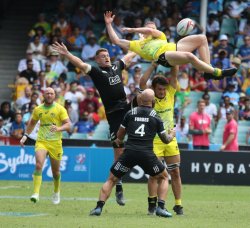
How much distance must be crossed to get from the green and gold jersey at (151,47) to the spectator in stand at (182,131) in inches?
397

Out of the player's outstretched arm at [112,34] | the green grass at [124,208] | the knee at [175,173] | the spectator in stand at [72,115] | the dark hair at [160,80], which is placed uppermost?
the player's outstretched arm at [112,34]

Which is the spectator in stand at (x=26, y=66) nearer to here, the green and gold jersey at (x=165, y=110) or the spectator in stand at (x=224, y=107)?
the spectator in stand at (x=224, y=107)

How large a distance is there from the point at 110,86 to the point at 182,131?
33.8 feet

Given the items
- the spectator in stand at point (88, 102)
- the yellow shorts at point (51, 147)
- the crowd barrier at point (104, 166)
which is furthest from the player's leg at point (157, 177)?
the spectator in stand at point (88, 102)

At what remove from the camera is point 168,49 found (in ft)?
54.0

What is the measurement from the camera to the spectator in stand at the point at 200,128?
2541cm

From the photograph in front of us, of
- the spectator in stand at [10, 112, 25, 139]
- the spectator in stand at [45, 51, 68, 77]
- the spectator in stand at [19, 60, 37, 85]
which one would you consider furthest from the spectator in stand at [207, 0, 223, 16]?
the spectator in stand at [10, 112, 25, 139]

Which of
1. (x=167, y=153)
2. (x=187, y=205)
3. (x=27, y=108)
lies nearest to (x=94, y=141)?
(x=27, y=108)

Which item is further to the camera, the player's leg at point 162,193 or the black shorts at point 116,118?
the black shorts at point 116,118

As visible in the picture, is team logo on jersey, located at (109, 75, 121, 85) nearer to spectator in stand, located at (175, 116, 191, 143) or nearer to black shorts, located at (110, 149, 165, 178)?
black shorts, located at (110, 149, 165, 178)

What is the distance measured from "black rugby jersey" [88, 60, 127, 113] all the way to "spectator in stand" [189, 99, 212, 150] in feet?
27.5

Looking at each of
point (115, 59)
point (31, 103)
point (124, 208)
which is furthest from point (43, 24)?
point (124, 208)

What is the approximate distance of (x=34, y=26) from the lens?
32.6 metres

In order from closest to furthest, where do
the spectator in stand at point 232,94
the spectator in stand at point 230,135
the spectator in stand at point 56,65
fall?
the spectator in stand at point 230,135 → the spectator in stand at point 232,94 → the spectator in stand at point 56,65
